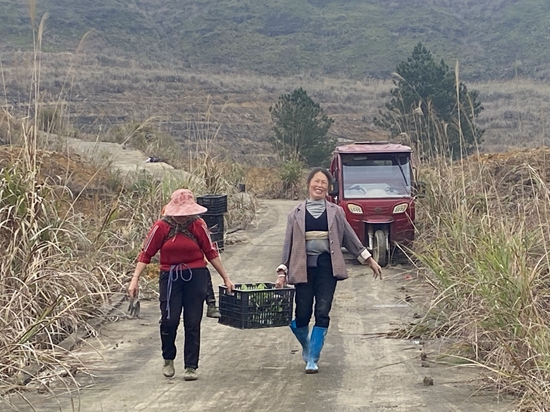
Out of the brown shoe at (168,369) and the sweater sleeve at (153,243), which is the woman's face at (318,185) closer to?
the sweater sleeve at (153,243)

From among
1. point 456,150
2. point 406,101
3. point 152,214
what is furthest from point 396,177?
point 406,101

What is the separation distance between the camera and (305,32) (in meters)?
95.6

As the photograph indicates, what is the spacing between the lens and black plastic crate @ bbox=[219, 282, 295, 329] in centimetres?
791

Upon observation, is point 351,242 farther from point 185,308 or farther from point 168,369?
point 168,369

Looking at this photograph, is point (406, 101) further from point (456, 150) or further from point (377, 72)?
point (377, 72)

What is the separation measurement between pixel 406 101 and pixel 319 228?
1207 inches

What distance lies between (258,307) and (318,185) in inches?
48.3

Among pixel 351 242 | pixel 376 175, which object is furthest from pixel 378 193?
pixel 351 242

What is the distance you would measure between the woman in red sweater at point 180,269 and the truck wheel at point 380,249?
7.34 meters

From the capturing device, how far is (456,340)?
8.76m

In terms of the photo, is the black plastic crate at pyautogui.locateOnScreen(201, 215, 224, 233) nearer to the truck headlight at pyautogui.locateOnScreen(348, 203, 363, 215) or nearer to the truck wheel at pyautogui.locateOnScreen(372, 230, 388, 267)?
the truck headlight at pyautogui.locateOnScreen(348, 203, 363, 215)

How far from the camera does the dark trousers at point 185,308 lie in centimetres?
788

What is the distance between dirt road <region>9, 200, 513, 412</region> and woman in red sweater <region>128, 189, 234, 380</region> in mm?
297

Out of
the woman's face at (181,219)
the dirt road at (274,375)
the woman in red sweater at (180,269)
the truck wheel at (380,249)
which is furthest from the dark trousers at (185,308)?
the truck wheel at (380,249)
